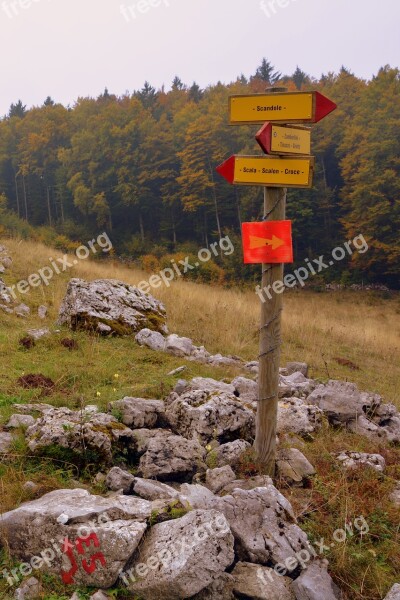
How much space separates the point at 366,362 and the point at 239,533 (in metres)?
8.77

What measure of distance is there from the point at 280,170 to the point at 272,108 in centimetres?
47

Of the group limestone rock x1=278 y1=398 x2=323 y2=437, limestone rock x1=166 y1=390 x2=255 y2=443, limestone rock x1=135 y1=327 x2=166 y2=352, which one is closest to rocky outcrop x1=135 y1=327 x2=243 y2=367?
limestone rock x1=135 y1=327 x2=166 y2=352

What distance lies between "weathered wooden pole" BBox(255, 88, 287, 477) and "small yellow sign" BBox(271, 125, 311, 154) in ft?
1.02

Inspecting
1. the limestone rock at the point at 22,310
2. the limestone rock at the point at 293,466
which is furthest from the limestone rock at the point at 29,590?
the limestone rock at the point at 22,310

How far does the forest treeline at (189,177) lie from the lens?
101 feet

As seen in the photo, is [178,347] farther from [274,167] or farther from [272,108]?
[272,108]

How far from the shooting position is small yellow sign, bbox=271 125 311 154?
393cm

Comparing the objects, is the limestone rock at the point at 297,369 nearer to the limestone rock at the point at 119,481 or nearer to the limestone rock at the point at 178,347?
the limestone rock at the point at 178,347

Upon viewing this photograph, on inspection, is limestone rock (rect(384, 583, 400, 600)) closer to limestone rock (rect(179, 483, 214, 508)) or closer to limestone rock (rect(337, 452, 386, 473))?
limestone rock (rect(179, 483, 214, 508))

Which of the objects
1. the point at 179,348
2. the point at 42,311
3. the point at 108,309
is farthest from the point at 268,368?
the point at 42,311

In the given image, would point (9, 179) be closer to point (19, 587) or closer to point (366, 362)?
point (366, 362)

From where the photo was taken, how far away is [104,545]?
9.84 feet

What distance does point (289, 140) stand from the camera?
13.1ft

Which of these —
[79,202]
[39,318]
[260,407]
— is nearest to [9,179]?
[79,202]
